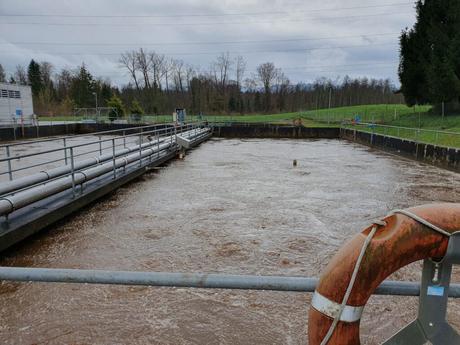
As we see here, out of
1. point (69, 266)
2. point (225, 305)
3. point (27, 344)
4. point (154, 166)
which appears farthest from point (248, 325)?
point (154, 166)

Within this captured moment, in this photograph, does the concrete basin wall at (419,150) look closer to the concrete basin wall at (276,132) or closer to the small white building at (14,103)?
the concrete basin wall at (276,132)

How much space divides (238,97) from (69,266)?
64085 millimetres

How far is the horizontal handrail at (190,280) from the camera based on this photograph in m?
1.38

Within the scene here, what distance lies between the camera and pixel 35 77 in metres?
Answer: 73.1

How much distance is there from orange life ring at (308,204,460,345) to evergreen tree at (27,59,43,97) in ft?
260

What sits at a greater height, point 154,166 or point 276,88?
point 276,88

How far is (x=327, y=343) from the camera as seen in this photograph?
4.60 ft

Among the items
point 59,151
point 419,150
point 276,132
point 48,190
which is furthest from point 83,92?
point 48,190

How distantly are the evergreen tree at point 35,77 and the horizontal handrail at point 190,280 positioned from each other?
258ft

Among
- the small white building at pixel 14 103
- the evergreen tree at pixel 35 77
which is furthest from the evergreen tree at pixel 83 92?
the small white building at pixel 14 103

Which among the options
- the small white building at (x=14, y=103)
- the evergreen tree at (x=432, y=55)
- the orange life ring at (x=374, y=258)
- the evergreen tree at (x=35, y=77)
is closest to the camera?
the orange life ring at (x=374, y=258)

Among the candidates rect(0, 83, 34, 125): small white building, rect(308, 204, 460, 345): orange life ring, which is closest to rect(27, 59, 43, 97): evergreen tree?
rect(0, 83, 34, 125): small white building

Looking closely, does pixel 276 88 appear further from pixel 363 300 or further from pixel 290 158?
pixel 363 300

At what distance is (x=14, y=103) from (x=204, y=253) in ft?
125
